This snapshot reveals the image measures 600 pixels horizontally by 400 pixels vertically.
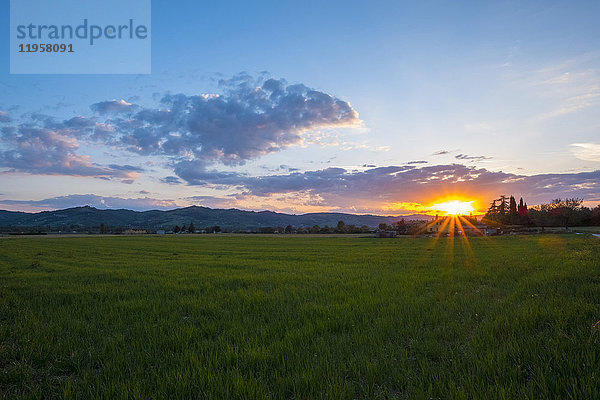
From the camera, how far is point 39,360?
5.36 metres

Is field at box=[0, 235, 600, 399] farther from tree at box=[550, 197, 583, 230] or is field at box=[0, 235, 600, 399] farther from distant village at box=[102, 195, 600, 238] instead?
tree at box=[550, 197, 583, 230]

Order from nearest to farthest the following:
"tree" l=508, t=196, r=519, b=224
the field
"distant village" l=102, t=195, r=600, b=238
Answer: the field < "distant village" l=102, t=195, r=600, b=238 < "tree" l=508, t=196, r=519, b=224

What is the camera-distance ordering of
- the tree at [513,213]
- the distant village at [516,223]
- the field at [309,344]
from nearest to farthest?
1. the field at [309,344]
2. the distant village at [516,223]
3. the tree at [513,213]

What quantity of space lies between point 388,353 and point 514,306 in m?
4.53

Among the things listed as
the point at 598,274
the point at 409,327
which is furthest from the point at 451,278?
the point at 409,327

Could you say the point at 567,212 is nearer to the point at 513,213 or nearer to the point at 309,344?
the point at 513,213

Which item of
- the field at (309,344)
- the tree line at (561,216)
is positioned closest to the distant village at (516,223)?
the tree line at (561,216)

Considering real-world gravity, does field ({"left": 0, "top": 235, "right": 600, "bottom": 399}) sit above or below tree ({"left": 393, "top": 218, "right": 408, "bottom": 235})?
above

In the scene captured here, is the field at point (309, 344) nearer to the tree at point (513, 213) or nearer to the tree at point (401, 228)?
the tree at point (401, 228)

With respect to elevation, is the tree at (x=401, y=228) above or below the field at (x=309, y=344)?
below

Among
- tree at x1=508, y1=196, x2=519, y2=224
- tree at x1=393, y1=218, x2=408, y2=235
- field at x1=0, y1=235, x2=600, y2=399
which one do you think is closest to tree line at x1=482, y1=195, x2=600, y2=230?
tree at x1=508, y1=196, x2=519, y2=224

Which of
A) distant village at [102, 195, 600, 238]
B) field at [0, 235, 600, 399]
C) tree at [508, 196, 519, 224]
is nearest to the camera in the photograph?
field at [0, 235, 600, 399]

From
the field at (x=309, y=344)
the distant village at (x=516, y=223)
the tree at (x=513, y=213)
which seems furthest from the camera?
the tree at (x=513, y=213)

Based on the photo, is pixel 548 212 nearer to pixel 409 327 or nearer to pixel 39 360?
pixel 409 327
